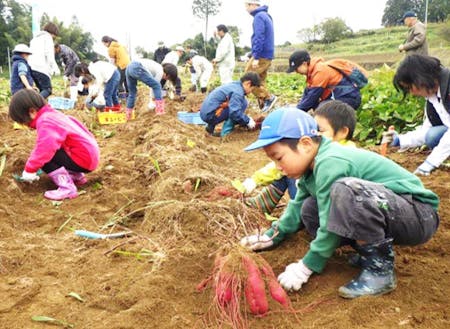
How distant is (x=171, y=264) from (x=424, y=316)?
4.09ft

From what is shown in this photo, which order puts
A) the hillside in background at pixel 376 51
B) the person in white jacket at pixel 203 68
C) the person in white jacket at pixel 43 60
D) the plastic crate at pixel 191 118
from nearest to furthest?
the person in white jacket at pixel 43 60 → the plastic crate at pixel 191 118 → the person in white jacket at pixel 203 68 → the hillside in background at pixel 376 51

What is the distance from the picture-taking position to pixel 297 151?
6.40 feet

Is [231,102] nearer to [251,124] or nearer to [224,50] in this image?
[251,124]

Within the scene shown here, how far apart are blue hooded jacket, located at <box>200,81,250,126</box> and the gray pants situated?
4370mm

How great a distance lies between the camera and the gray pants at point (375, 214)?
70.5 inches

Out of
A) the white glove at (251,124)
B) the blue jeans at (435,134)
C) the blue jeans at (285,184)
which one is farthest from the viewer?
the white glove at (251,124)

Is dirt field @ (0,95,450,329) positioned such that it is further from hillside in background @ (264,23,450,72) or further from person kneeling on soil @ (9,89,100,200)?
hillside in background @ (264,23,450,72)

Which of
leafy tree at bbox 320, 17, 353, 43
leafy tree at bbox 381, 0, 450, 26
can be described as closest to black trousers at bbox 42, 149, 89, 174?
leafy tree at bbox 320, 17, 353, 43

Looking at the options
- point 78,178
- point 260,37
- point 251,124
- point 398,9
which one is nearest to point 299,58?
point 251,124

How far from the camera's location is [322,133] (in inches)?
109

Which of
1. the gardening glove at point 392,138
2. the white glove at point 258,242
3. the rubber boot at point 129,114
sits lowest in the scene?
the rubber boot at point 129,114

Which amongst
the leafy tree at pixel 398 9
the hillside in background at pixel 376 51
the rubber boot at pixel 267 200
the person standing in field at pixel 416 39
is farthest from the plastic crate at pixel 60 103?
the leafy tree at pixel 398 9

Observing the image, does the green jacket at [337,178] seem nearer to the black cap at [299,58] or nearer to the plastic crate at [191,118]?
the black cap at [299,58]

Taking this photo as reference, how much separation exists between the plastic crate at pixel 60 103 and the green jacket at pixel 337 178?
308 inches
